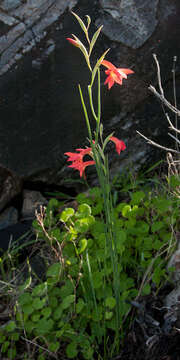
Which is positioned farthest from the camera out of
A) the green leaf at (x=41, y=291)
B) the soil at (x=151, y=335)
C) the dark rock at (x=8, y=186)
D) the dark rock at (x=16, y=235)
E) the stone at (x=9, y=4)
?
the dark rock at (x=8, y=186)

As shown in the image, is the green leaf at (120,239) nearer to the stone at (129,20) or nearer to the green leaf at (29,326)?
the green leaf at (29,326)

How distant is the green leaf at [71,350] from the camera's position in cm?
157

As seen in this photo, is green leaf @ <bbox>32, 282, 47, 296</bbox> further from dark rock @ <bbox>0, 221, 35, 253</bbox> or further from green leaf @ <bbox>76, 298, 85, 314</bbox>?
dark rock @ <bbox>0, 221, 35, 253</bbox>

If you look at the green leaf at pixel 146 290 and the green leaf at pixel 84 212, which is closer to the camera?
the green leaf at pixel 146 290

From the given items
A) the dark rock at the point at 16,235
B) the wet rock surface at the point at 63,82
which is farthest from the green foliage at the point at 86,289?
the wet rock surface at the point at 63,82

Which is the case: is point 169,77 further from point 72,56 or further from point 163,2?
point 72,56

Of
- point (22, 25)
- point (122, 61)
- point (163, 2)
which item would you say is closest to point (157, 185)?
point (122, 61)

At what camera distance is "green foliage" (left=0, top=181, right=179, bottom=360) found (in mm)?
1596

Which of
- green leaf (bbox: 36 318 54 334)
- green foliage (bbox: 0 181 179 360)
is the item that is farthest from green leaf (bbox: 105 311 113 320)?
green leaf (bbox: 36 318 54 334)

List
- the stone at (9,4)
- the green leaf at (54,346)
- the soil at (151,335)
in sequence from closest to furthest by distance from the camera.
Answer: the soil at (151,335)
the green leaf at (54,346)
the stone at (9,4)

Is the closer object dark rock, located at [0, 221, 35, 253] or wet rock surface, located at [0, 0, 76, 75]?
wet rock surface, located at [0, 0, 76, 75]

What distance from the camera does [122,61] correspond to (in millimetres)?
2332

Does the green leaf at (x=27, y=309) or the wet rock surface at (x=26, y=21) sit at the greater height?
the wet rock surface at (x=26, y=21)

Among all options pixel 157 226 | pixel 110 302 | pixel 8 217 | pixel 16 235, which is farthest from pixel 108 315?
pixel 8 217
